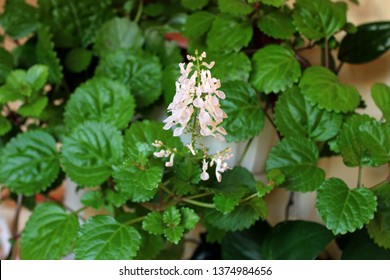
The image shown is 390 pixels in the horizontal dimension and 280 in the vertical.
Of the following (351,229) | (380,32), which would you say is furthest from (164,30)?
(351,229)

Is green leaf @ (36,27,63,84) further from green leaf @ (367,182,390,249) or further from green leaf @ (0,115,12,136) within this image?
green leaf @ (367,182,390,249)

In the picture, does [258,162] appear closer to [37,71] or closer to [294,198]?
[294,198]

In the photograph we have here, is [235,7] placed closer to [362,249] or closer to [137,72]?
[137,72]

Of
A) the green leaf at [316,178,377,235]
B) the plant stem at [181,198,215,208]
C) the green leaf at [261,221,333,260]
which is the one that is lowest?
the green leaf at [261,221,333,260]

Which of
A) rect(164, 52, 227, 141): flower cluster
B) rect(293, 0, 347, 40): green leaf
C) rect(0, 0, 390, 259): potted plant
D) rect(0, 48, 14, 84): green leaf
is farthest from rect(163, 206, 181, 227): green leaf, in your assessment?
rect(0, 48, 14, 84): green leaf

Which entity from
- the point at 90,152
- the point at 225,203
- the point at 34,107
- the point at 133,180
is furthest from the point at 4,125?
the point at 225,203

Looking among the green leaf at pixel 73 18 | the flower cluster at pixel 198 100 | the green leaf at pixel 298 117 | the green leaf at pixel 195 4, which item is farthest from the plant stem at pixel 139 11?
the flower cluster at pixel 198 100

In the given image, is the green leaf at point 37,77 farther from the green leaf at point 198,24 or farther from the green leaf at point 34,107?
the green leaf at point 198,24
